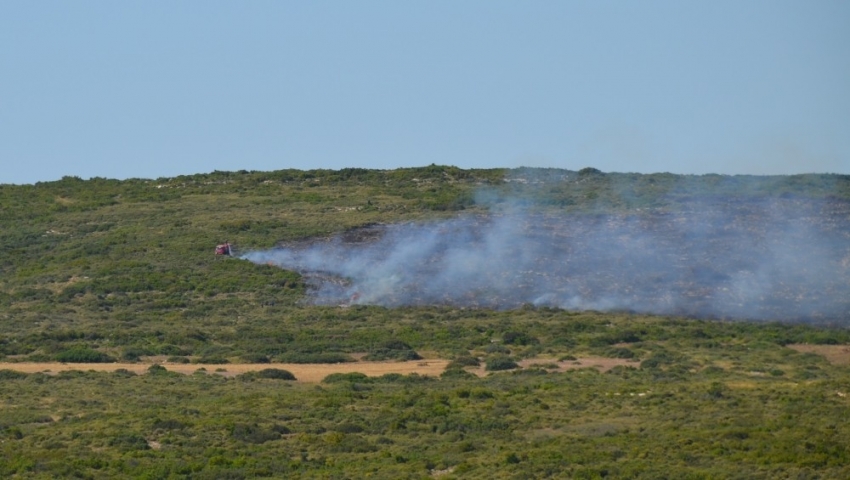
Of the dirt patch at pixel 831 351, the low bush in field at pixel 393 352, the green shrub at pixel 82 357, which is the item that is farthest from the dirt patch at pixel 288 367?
the dirt patch at pixel 831 351

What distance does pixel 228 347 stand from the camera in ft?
222

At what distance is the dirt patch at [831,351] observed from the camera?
61562 millimetres

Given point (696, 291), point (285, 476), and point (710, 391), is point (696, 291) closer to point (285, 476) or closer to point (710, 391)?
point (710, 391)

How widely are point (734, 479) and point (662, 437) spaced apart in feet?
17.4

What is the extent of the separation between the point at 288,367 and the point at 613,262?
21714mm

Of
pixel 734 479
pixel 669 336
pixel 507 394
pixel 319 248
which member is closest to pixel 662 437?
pixel 734 479

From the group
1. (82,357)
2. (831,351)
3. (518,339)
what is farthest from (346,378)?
(831,351)

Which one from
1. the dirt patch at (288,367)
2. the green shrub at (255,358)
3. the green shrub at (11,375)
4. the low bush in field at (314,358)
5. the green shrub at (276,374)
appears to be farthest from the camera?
the low bush in field at (314,358)

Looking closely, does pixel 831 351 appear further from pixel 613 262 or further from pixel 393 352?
pixel 393 352

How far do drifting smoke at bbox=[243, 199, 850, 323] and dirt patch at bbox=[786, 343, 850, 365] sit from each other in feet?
16.3

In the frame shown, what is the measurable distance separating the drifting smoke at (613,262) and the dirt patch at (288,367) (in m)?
14.0

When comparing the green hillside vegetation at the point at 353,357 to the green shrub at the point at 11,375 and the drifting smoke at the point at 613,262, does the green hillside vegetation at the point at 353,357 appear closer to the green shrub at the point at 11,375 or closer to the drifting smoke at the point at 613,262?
the green shrub at the point at 11,375

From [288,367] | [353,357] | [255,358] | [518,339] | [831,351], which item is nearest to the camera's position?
[288,367]

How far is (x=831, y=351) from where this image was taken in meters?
63.8
